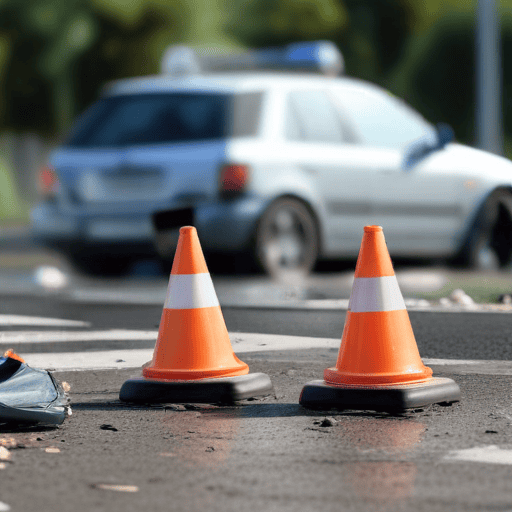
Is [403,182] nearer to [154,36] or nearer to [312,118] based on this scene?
[312,118]

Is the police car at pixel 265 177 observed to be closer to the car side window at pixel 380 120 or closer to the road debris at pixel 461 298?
the car side window at pixel 380 120

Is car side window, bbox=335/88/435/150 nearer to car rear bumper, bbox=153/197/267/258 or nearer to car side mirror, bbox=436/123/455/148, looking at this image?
car side mirror, bbox=436/123/455/148

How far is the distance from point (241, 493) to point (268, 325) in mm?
4148

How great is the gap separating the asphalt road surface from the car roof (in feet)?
13.3

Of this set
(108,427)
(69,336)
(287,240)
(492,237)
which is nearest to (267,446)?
(108,427)

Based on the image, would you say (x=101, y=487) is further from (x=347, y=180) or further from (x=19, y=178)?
(x=19, y=178)

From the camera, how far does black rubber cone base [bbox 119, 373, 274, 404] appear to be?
5.65m

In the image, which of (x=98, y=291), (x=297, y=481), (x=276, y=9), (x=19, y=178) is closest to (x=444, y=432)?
(x=297, y=481)

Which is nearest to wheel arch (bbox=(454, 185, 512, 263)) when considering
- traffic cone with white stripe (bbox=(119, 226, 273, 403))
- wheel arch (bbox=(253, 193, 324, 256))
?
wheel arch (bbox=(253, 193, 324, 256))

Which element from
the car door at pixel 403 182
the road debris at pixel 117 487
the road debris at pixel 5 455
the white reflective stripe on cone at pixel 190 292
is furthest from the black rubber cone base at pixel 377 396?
the car door at pixel 403 182

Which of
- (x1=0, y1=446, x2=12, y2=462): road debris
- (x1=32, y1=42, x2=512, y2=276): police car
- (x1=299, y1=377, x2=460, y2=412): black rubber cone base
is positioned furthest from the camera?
(x1=32, y1=42, x2=512, y2=276): police car

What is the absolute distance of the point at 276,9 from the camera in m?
23.5

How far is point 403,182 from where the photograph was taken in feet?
37.6

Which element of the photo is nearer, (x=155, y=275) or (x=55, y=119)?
(x=155, y=275)
